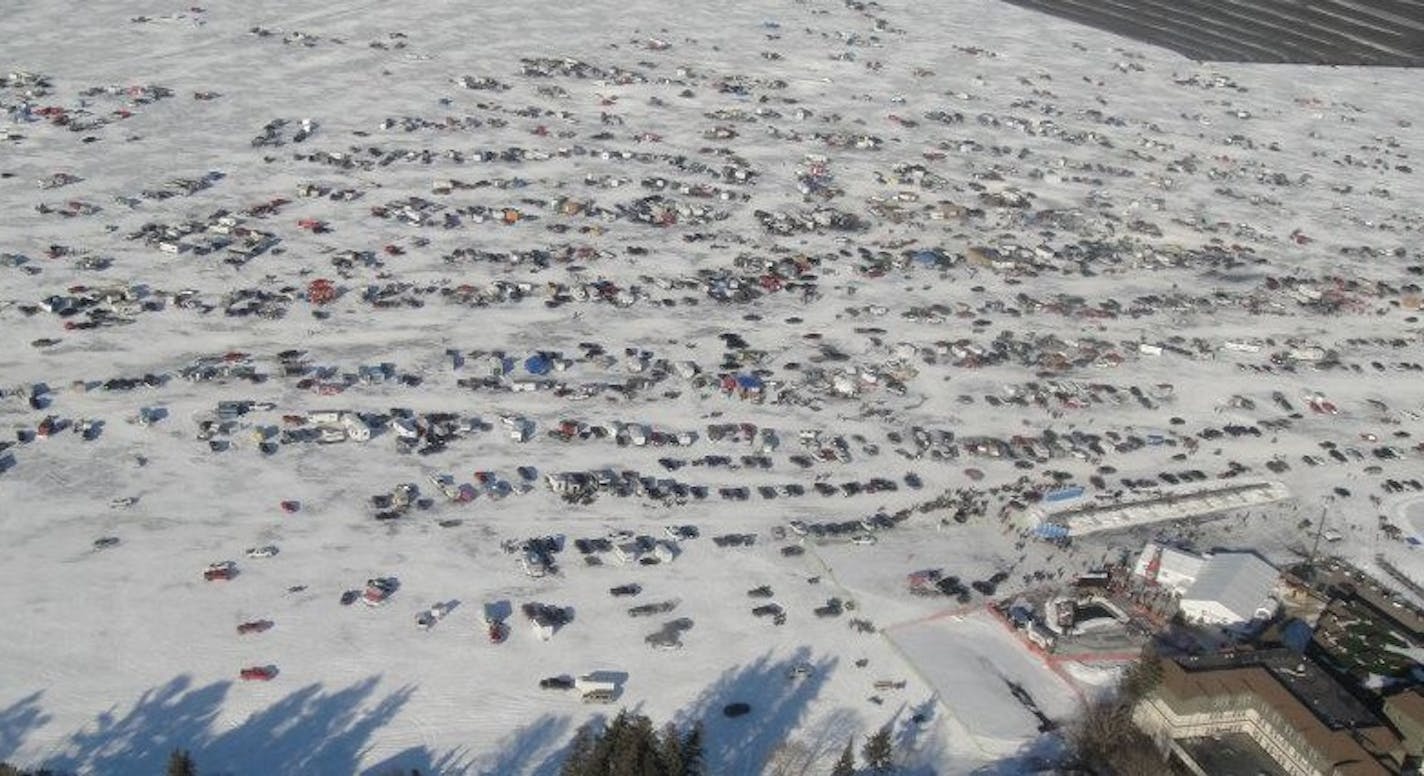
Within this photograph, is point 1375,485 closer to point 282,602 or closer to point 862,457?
point 862,457

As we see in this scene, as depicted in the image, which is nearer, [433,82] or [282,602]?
[282,602]

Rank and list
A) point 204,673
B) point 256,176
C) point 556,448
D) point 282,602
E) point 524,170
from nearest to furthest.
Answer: point 204,673 → point 282,602 → point 556,448 → point 256,176 → point 524,170

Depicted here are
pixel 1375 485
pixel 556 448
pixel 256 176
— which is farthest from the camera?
pixel 256 176

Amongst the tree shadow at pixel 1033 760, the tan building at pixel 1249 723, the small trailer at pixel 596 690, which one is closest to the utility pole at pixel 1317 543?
the tan building at pixel 1249 723

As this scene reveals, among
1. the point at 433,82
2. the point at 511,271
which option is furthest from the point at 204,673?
the point at 433,82

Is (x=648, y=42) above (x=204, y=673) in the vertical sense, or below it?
above

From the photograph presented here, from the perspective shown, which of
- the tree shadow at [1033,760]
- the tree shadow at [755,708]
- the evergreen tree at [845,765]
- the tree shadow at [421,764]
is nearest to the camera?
the evergreen tree at [845,765]

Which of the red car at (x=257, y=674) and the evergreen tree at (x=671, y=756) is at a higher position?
the evergreen tree at (x=671, y=756)

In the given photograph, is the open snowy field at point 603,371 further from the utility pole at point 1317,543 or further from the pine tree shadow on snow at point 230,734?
the utility pole at point 1317,543
